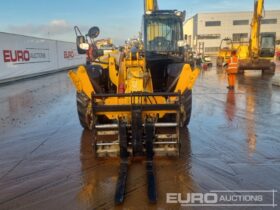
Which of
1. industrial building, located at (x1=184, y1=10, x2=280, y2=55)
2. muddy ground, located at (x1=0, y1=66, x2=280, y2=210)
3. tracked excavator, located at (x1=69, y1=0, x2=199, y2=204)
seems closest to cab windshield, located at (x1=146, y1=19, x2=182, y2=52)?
tracked excavator, located at (x1=69, y1=0, x2=199, y2=204)

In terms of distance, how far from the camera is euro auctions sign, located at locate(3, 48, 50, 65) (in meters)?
18.6

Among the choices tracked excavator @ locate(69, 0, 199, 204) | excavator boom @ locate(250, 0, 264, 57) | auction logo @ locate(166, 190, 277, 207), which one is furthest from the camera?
excavator boom @ locate(250, 0, 264, 57)

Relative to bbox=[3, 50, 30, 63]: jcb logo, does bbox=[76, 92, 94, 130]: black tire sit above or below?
below

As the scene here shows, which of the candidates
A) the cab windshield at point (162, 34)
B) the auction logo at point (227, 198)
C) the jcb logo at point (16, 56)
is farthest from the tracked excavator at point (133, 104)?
the jcb logo at point (16, 56)

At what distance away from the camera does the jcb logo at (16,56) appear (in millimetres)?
Result: 18348

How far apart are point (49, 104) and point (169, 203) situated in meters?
8.20

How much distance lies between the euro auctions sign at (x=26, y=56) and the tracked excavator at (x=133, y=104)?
12706mm

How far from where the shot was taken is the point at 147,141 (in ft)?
16.3

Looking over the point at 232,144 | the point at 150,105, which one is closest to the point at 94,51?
the point at 150,105

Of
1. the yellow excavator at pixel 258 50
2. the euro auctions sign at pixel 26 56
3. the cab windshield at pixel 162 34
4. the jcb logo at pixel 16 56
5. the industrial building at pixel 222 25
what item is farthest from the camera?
the industrial building at pixel 222 25

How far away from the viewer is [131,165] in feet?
16.4

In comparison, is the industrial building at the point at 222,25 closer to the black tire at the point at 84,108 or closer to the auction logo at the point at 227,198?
the black tire at the point at 84,108

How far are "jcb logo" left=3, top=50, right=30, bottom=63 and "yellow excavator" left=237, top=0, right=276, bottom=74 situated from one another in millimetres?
14688

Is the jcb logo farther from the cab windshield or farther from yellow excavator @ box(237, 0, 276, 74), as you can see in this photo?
yellow excavator @ box(237, 0, 276, 74)
